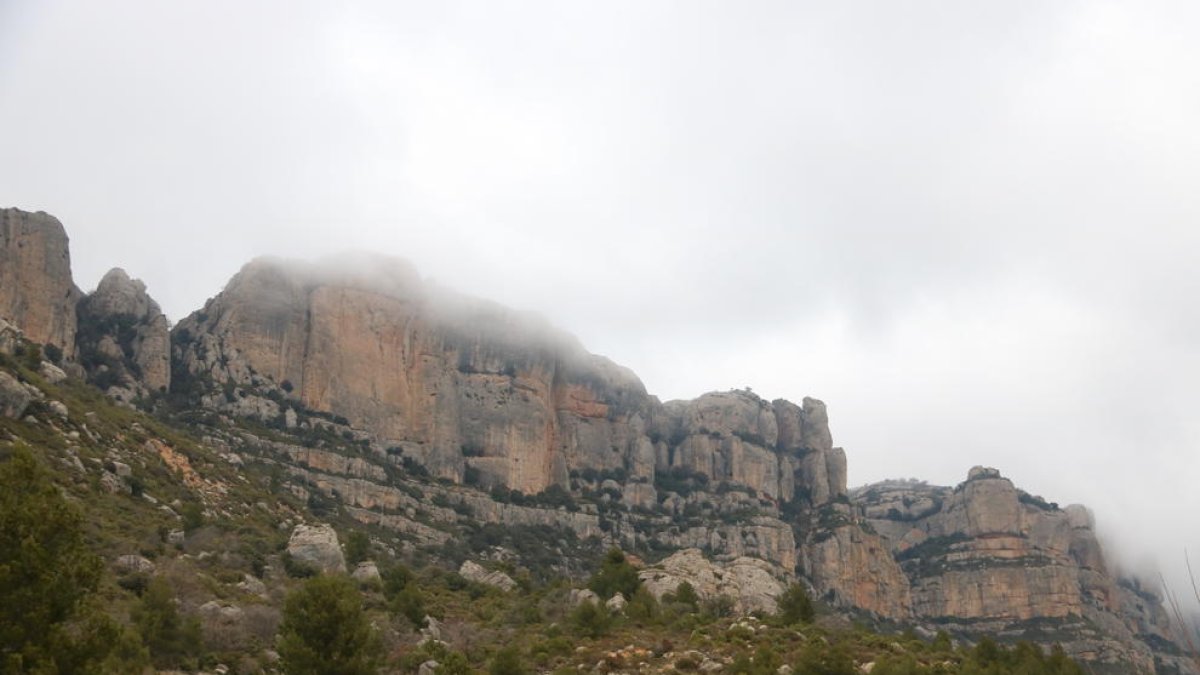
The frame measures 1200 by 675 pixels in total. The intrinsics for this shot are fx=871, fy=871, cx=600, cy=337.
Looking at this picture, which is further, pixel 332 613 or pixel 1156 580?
pixel 1156 580

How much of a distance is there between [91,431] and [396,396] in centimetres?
6068

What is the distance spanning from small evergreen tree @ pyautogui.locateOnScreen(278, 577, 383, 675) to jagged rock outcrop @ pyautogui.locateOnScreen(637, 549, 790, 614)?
4025 cm

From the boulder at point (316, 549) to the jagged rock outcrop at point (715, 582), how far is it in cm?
2411

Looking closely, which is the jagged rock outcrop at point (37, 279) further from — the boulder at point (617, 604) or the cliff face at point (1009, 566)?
the cliff face at point (1009, 566)

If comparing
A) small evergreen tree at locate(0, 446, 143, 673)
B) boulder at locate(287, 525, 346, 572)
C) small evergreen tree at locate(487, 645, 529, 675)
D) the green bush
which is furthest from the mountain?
small evergreen tree at locate(0, 446, 143, 673)

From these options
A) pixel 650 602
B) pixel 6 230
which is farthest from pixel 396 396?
pixel 650 602

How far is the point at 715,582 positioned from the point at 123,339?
72.0 meters

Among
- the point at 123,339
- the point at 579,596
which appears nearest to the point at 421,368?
the point at 123,339

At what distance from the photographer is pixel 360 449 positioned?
109 m

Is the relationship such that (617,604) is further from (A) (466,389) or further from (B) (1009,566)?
(B) (1009,566)

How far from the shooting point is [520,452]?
420 ft

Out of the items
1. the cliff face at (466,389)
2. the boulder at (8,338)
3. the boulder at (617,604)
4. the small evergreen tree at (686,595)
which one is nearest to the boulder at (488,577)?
the boulder at (617,604)

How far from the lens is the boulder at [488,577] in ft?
252

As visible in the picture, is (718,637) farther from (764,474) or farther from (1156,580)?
(1156,580)
